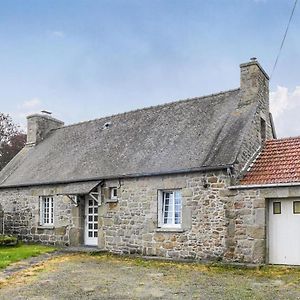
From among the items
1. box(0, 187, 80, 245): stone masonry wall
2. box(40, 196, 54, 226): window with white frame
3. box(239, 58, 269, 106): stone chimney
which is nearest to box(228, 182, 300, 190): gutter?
box(239, 58, 269, 106): stone chimney

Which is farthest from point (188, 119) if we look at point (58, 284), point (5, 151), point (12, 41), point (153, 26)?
point (5, 151)

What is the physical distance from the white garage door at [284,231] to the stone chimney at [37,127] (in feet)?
47.6

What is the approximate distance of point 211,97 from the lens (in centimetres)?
1845

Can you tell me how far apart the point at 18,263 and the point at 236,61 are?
10734 mm

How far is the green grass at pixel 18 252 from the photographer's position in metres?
14.7

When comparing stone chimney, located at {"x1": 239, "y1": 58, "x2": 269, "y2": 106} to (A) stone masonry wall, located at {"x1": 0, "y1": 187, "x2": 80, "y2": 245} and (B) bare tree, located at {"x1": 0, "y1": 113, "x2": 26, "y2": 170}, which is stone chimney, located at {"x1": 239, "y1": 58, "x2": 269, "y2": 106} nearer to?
(A) stone masonry wall, located at {"x1": 0, "y1": 187, "x2": 80, "y2": 245}

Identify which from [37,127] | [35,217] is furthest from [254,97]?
[37,127]

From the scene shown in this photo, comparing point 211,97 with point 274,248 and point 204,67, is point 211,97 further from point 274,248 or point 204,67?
point 274,248

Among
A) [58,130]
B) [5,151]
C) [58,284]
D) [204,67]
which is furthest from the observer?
[5,151]

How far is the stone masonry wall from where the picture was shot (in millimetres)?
18516

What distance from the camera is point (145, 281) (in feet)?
36.7

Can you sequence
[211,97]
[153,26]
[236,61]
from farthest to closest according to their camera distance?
1. [211,97]
2. [236,61]
3. [153,26]

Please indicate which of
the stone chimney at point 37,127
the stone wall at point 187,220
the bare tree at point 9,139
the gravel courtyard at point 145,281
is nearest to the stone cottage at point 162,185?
the stone wall at point 187,220

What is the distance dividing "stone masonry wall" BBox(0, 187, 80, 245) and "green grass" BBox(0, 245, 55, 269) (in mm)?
793
